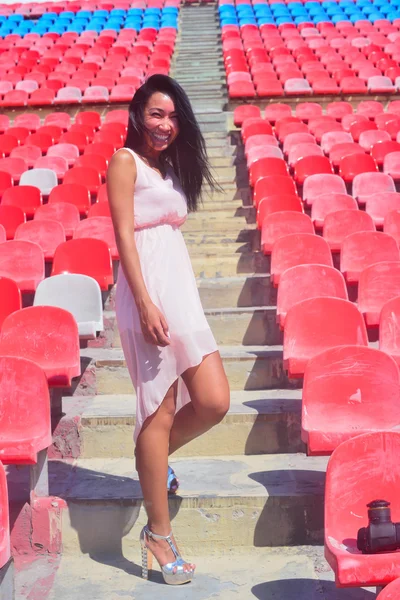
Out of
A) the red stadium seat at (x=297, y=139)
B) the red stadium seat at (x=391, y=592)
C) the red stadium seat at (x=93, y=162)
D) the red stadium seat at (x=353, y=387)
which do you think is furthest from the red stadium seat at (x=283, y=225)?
the red stadium seat at (x=391, y=592)

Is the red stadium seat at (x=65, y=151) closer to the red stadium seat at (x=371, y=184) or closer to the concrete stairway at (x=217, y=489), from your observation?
the red stadium seat at (x=371, y=184)

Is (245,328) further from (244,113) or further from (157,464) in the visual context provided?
(244,113)

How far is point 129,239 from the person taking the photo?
7.98 ft

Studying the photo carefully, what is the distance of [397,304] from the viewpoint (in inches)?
147

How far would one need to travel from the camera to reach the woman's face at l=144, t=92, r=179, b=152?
8.24 ft

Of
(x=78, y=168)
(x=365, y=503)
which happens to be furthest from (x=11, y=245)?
(x=365, y=503)

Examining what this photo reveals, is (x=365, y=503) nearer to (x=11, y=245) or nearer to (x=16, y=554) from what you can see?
(x=16, y=554)

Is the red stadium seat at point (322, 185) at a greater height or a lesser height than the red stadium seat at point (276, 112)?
lesser

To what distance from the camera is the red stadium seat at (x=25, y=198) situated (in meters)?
Result: 6.38

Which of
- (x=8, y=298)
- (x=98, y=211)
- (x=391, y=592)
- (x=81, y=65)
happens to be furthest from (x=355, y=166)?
(x=81, y=65)

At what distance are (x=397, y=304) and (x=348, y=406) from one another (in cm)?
82

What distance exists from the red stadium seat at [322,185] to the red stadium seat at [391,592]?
4828mm

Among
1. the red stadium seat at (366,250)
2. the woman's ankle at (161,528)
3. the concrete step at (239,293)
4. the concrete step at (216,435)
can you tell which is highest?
the red stadium seat at (366,250)

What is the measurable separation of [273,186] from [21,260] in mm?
2303
